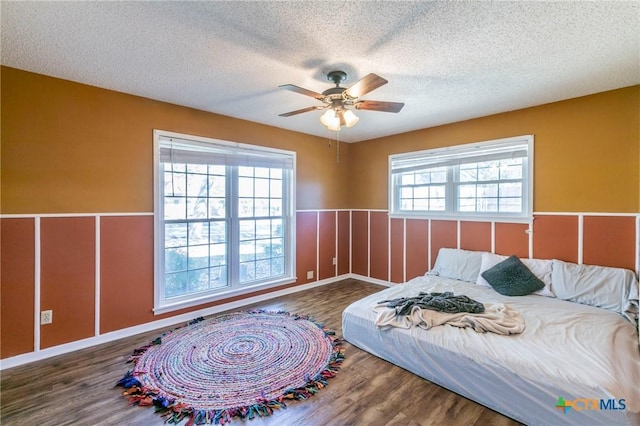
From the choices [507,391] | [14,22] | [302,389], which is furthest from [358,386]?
[14,22]

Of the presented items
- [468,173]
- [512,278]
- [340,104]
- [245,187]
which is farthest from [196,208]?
[512,278]

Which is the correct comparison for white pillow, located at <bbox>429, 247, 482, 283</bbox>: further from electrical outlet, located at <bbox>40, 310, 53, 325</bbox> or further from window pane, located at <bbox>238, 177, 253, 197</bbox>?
electrical outlet, located at <bbox>40, 310, 53, 325</bbox>

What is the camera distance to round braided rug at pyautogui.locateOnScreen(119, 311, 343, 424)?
1.98m

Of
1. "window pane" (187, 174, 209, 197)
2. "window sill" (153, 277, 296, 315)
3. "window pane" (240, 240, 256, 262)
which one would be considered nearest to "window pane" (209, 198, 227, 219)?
"window pane" (187, 174, 209, 197)

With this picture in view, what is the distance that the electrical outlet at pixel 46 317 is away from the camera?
2.54m

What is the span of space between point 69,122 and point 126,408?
101 inches

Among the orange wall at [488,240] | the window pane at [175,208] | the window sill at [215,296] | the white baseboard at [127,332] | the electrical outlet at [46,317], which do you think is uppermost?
the window pane at [175,208]

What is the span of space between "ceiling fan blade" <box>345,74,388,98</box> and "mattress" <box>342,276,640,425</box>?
199cm

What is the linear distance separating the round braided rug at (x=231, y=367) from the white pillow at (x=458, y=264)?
6.04 feet

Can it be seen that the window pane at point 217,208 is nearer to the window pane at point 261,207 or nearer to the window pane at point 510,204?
the window pane at point 261,207

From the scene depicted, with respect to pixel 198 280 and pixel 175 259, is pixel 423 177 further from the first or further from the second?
pixel 175 259

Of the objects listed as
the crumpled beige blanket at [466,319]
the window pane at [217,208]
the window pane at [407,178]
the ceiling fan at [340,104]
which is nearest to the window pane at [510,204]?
the window pane at [407,178]

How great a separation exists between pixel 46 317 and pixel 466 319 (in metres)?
3.74

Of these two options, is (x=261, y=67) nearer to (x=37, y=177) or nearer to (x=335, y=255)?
(x=37, y=177)
